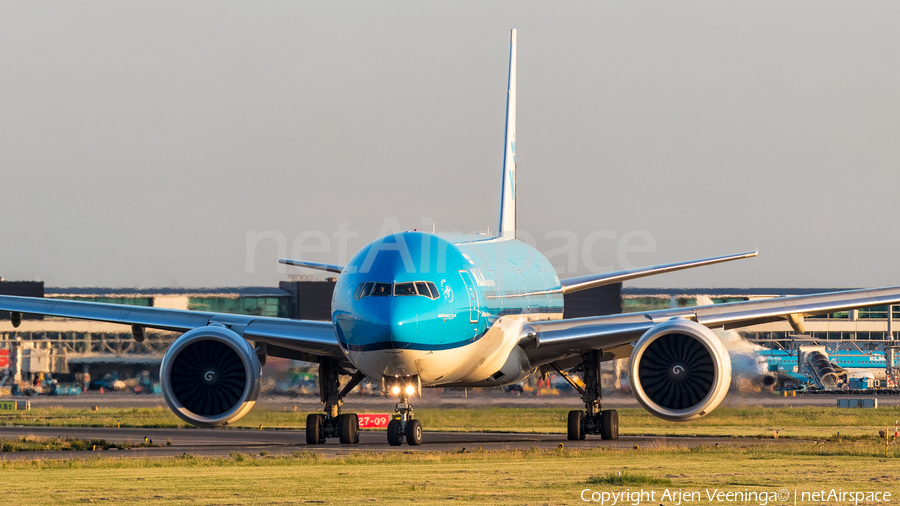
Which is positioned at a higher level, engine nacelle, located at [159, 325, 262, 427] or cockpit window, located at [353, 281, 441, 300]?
cockpit window, located at [353, 281, 441, 300]

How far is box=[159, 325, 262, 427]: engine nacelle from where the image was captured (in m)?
26.2

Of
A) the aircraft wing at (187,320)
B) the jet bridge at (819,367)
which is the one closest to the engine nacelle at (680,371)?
the aircraft wing at (187,320)

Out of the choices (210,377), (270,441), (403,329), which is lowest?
(270,441)

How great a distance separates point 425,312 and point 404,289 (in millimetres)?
612

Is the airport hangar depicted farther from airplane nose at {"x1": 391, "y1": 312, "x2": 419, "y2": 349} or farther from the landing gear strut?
the landing gear strut

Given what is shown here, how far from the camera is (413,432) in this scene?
25.5 meters

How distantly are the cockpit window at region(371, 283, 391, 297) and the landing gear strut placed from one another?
5196 millimetres

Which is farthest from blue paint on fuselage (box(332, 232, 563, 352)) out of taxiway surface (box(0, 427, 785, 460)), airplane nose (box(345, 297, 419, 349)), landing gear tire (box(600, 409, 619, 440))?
landing gear tire (box(600, 409, 619, 440))

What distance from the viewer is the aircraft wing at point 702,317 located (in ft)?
88.7

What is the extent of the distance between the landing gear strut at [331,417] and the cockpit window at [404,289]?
523 centimetres

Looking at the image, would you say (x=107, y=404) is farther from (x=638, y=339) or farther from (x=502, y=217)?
(x=638, y=339)

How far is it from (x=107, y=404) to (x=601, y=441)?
30311 millimetres

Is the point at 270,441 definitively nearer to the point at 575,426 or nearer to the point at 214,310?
the point at 575,426

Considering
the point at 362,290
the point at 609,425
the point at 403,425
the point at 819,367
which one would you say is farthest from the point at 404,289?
the point at 819,367
